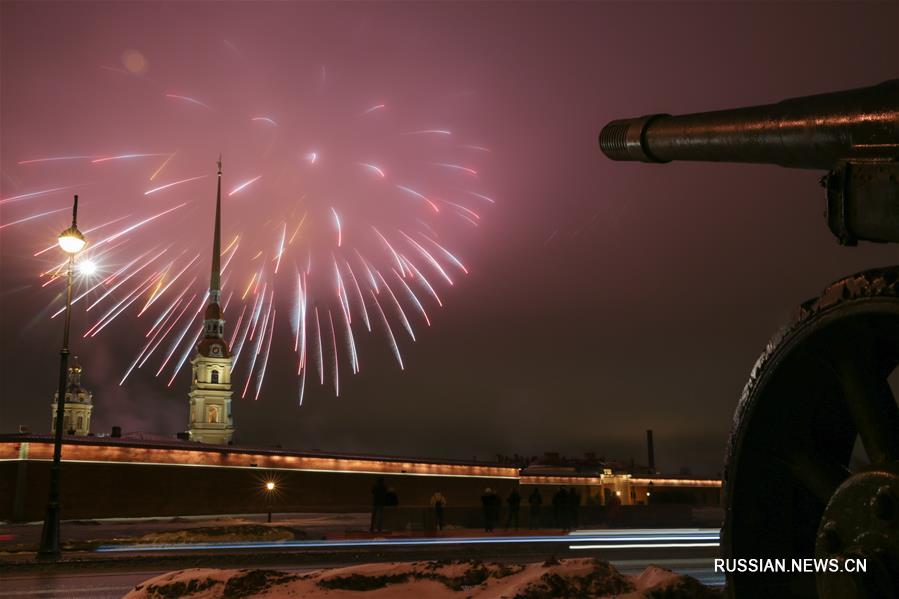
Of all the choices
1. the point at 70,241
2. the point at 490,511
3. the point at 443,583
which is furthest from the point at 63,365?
the point at 443,583

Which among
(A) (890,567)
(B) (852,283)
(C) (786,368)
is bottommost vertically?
(A) (890,567)

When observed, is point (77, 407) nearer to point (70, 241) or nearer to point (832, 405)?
point (70, 241)

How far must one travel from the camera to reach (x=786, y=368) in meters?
2.80

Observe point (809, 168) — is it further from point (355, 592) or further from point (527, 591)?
point (355, 592)

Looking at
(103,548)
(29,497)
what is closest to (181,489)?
(29,497)

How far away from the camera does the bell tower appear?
101m

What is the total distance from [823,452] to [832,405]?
20cm

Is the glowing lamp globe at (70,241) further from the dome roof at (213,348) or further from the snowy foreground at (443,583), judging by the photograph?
the dome roof at (213,348)

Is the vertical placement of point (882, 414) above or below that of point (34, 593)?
above

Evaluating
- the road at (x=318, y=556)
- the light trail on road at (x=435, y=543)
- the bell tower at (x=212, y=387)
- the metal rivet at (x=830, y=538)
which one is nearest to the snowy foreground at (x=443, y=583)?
the metal rivet at (x=830, y=538)

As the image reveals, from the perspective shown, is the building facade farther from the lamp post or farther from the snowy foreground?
the snowy foreground

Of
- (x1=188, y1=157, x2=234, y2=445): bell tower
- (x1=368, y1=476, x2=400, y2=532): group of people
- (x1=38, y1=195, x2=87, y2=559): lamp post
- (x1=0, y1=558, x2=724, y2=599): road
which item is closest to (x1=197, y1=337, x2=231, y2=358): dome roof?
(x1=188, y1=157, x2=234, y2=445): bell tower

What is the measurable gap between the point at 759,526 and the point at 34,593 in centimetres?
933

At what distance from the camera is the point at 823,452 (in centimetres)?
310
